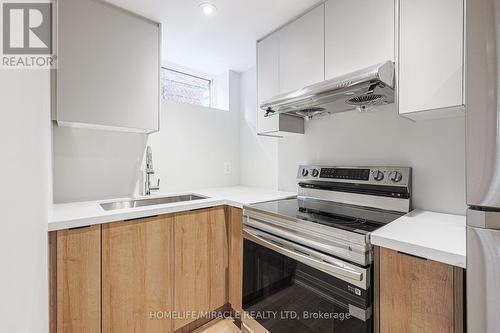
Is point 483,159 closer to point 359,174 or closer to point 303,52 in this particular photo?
point 359,174

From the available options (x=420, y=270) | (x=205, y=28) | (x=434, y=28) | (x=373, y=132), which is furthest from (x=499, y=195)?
(x=205, y=28)

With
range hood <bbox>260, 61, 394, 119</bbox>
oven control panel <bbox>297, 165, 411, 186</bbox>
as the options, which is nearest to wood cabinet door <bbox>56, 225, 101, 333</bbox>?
range hood <bbox>260, 61, 394, 119</bbox>

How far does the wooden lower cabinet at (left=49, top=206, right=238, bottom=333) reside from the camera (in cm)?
115

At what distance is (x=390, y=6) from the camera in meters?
1.23

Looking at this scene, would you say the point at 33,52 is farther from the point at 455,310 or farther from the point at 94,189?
the point at 455,310

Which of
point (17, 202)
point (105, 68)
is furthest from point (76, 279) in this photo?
point (105, 68)

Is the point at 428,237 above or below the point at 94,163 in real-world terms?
below

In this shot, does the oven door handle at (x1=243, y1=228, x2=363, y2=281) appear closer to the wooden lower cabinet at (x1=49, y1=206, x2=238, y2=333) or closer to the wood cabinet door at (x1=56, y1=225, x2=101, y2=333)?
the wooden lower cabinet at (x1=49, y1=206, x2=238, y2=333)

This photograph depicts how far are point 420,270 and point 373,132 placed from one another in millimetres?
972

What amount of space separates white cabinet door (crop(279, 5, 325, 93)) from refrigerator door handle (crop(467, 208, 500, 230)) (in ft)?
3.91

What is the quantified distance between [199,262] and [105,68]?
1.46 meters

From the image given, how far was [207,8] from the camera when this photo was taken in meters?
1.59

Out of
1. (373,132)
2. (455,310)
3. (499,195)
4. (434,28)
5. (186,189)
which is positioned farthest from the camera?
(186,189)

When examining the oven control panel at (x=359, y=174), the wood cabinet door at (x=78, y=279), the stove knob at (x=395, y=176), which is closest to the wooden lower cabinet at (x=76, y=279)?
the wood cabinet door at (x=78, y=279)
